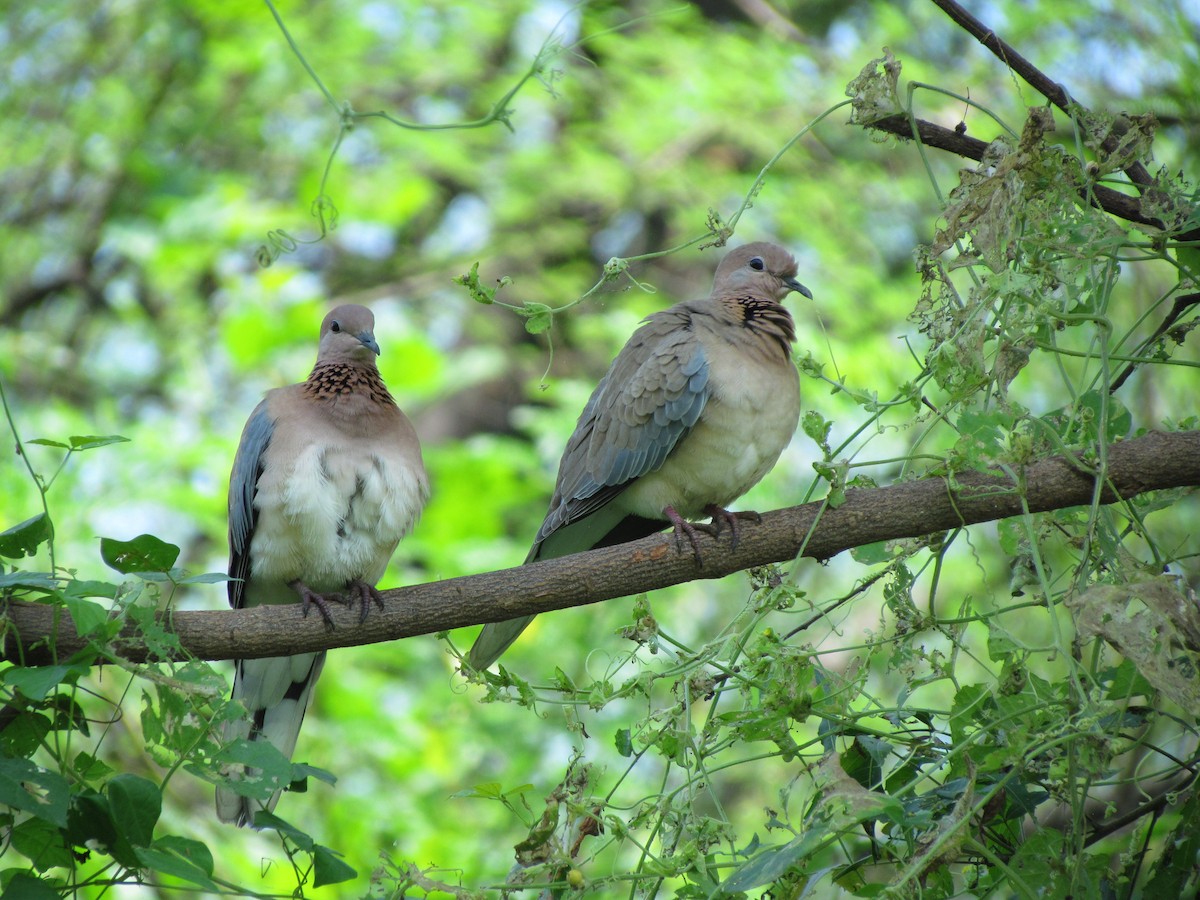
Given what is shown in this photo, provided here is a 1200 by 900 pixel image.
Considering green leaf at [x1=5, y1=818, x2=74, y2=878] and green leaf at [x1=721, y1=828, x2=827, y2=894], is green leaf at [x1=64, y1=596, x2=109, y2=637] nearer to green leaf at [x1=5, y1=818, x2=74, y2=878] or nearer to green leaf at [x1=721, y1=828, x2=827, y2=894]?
green leaf at [x1=5, y1=818, x2=74, y2=878]

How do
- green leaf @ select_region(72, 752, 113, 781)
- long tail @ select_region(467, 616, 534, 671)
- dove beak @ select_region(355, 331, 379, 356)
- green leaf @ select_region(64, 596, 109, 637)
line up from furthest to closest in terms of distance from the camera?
dove beak @ select_region(355, 331, 379, 356) → long tail @ select_region(467, 616, 534, 671) → green leaf @ select_region(72, 752, 113, 781) → green leaf @ select_region(64, 596, 109, 637)

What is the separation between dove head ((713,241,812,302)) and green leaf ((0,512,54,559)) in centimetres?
224

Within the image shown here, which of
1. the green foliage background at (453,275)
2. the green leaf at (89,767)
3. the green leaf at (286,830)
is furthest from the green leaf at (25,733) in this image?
the green foliage background at (453,275)

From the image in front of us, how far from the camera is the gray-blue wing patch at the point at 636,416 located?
3.35 m

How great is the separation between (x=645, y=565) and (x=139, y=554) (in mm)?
1078

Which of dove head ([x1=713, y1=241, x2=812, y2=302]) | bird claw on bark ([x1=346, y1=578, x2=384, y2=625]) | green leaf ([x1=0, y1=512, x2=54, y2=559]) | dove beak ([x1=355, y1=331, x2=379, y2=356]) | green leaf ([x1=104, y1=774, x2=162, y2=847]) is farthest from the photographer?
dove head ([x1=713, y1=241, x2=812, y2=302])

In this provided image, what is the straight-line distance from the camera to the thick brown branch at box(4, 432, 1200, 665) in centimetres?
230

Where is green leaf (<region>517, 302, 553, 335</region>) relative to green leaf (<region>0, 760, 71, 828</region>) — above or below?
above

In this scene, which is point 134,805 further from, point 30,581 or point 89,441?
point 89,441

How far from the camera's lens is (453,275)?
7863 millimetres

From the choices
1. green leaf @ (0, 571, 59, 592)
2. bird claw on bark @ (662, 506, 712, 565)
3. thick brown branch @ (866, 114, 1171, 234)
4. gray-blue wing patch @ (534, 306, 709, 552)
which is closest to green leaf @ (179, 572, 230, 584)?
green leaf @ (0, 571, 59, 592)

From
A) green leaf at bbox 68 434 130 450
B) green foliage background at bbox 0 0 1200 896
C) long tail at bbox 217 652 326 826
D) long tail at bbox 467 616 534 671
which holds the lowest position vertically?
green leaf at bbox 68 434 130 450

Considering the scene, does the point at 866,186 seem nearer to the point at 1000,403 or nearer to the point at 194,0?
the point at 194,0

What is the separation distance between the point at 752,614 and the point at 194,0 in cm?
680
